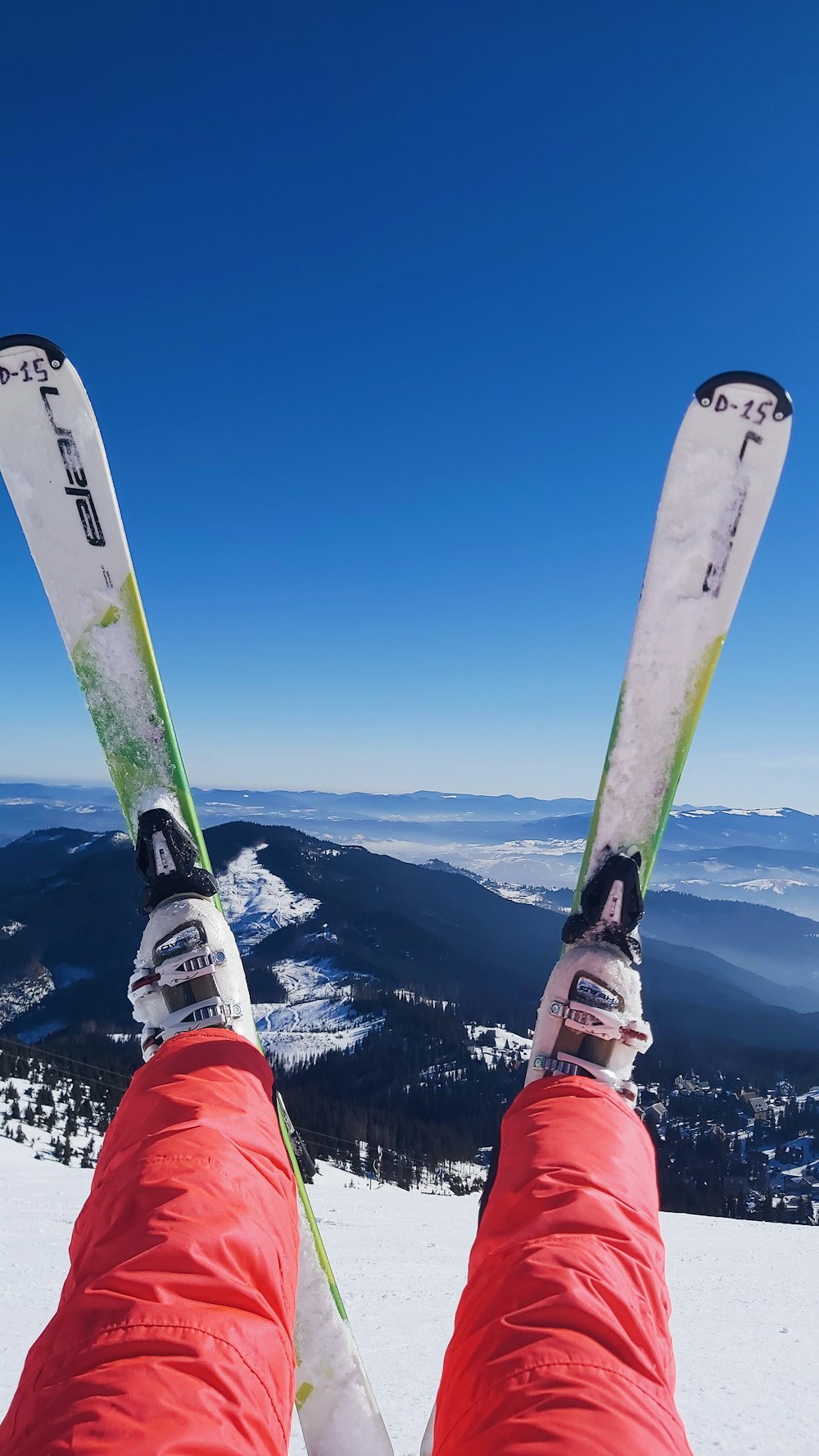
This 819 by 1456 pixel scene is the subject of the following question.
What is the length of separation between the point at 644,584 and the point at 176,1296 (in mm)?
4437

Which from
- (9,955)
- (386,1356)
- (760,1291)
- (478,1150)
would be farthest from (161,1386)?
(9,955)

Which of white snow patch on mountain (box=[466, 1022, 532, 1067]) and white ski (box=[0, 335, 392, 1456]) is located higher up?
white ski (box=[0, 335, 392, 1456])

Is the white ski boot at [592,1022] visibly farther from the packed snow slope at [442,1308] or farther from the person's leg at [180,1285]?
the packed snow slope at [442,1308]

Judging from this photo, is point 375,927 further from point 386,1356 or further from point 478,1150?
point 386,1356

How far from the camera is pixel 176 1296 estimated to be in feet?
6.79

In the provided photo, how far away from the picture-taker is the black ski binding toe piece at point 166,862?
442 cm

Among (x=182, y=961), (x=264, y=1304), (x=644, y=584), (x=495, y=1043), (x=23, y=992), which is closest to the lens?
(x=264, y=1304)

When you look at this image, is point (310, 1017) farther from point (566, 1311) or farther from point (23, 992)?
point (566, 1311)

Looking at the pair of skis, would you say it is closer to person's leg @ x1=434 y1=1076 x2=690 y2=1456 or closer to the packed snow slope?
person's leg @ x1=434 y1=1076 x2=690 y2=1456

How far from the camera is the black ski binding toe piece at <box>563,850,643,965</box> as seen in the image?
436cm

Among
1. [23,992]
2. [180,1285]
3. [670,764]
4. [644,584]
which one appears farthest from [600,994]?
[23,992]

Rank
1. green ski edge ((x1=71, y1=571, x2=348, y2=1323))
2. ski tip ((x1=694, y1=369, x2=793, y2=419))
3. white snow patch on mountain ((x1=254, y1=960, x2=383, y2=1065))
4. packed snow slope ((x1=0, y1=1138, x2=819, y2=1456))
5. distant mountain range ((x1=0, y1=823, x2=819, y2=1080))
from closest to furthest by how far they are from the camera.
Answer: packed snow slope ((x1=0, y1=1138, x2=819, y2=1456)), ski tip ((x1=694, y1=369, x2=793, y2=419)), green ski edge ((x1=71, y1=571, x2=348, y2=1323)), white snow patch on mountain ((x1=254, y1=960, x2=383, y2=1065)), distant mountain range ((x1=0, y1=823, x2=819, y2=1080))

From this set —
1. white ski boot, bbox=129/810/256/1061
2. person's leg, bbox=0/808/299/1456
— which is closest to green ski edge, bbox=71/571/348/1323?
white ski boot, bbox=129/810/256/1061

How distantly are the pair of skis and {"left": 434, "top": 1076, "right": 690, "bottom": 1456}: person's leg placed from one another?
7.21 feet
